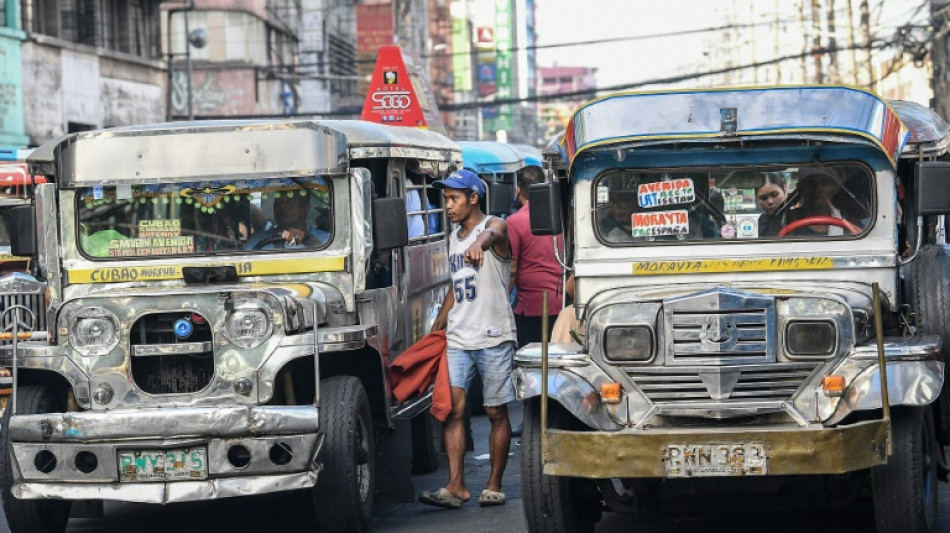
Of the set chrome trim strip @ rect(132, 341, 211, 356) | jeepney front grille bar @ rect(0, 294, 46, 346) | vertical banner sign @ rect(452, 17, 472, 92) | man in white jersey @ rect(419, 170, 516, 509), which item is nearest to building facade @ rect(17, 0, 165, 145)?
jeepney front grille bar @ rect(0, 294, 46, 346)

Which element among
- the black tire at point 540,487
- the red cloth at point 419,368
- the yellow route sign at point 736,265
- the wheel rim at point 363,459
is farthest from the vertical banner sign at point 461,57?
the black tire at point 540,487

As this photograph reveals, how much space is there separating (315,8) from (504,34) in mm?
106130

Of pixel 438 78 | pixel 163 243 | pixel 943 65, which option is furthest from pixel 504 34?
pixel 163 243

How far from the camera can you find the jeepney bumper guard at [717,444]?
22.2ft

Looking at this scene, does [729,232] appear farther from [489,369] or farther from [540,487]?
[489,369]

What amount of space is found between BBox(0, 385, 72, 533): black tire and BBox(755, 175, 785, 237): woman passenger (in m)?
3.85

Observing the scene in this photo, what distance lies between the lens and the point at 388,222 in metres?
9.13

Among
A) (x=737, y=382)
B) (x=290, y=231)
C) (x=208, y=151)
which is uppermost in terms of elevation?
(x=208, y=151)

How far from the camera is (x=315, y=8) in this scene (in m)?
58.4

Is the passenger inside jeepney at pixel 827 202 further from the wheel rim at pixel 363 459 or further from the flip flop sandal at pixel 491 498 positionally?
the wheel rim at pixel 363 459

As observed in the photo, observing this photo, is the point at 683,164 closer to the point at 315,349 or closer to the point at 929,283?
the point at 929,283

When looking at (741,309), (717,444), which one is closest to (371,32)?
(741,309)

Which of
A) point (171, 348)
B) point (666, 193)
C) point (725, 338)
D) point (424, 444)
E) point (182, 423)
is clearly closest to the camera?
point (725, 338)

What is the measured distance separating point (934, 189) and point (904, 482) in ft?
4.73
